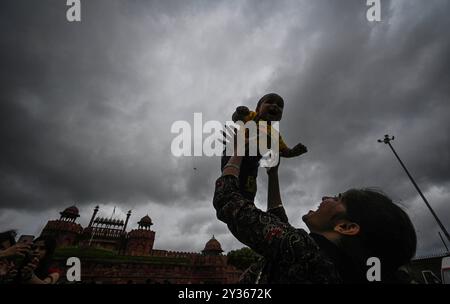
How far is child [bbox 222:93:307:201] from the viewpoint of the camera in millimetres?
2006

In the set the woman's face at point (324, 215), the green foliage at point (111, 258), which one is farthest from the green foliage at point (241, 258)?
the woman's face at point (324, 215)

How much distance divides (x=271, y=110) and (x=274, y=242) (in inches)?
54.8

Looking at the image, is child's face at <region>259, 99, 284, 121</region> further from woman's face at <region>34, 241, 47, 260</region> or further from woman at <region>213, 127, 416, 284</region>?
woman's face at <region>34, 241, 47, 260</region>

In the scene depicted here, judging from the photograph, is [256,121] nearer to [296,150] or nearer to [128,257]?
[296,150]

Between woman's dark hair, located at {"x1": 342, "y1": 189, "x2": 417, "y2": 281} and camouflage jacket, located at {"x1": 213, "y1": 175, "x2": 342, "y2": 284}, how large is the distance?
1.25 feet

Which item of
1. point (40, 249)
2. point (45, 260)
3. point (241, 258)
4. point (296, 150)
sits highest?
point (241, 258)

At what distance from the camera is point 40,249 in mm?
3643

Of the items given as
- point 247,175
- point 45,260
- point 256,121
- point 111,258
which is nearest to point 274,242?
point 247,175

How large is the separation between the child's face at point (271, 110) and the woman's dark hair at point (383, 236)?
118 centimetres

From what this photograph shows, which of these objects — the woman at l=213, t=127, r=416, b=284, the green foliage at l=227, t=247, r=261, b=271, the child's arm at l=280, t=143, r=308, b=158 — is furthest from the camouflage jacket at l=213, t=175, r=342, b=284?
the green foliage at l=227, t=247, r=261, b=271
